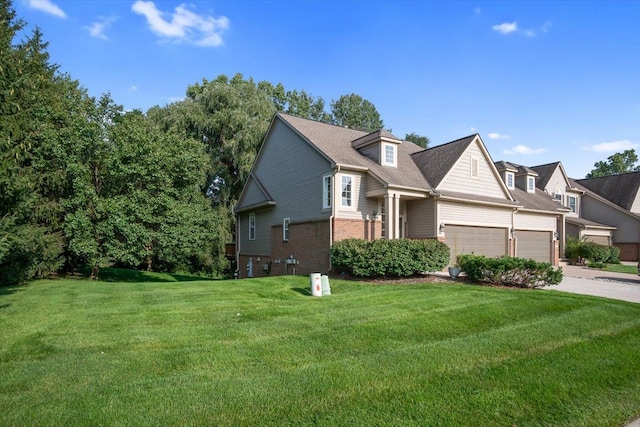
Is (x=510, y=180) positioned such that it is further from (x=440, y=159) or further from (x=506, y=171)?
(x=440, y=159)

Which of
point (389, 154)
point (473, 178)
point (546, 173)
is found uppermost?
point (546, 173)

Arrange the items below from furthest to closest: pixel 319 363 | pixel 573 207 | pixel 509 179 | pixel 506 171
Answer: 1. pixel 573 207
2. pixel 509 179
3. pixel 506 171
4. pixel 319 363

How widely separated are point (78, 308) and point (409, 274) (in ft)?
32.9

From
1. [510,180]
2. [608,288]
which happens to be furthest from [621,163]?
[608,288]

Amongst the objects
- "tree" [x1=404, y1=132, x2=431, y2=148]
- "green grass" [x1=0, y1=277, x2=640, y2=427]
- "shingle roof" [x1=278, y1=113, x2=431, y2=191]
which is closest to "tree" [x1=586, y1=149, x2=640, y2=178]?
"tree" [x1=404, y1=132, x2=431, y2=148]

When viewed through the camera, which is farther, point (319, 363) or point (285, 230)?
point (285, 230)

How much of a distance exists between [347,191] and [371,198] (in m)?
1.22

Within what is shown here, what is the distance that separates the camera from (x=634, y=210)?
3148cm

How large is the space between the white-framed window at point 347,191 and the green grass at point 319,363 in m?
7.57

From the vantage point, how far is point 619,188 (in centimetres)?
3325

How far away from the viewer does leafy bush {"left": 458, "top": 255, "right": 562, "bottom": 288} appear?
481 inches

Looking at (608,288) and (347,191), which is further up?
(347,191)

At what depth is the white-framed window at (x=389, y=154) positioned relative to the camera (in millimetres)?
18031

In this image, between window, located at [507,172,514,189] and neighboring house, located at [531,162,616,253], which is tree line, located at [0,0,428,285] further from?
neighboring house, located at [531,162,616,253]
